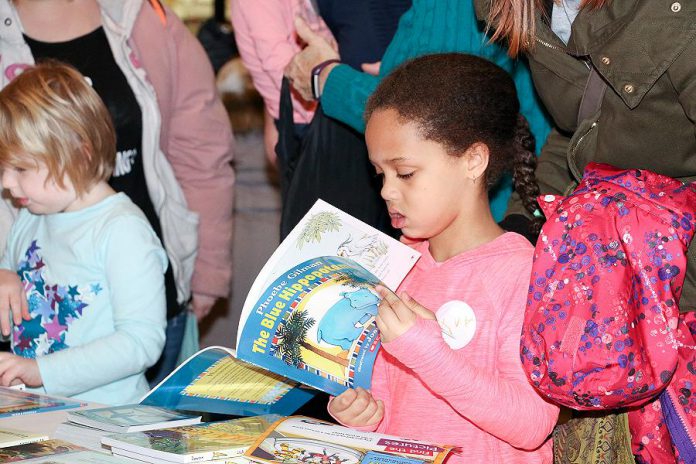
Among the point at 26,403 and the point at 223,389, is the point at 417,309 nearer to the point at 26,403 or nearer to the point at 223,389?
the point at 223,389

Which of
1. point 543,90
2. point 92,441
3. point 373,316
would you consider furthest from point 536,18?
point 92,441

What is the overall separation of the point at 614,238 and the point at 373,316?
0.44 meters

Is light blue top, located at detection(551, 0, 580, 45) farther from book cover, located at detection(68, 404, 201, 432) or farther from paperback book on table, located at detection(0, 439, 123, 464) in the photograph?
paperback book on table, located at detection(0, 439, 123, 464)

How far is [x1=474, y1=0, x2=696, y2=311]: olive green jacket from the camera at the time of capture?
156cm

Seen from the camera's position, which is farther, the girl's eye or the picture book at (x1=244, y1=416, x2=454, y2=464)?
the girl's eye

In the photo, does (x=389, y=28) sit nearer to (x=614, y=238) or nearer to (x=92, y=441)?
(x=614, y=238)

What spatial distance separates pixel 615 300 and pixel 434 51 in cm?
80

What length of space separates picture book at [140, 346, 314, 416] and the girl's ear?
567 millimetres

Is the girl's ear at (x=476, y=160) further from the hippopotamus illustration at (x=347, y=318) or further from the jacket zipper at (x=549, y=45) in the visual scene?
the hippopotamus illustration at (x=347, y=318)

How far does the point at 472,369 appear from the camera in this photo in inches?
63.4

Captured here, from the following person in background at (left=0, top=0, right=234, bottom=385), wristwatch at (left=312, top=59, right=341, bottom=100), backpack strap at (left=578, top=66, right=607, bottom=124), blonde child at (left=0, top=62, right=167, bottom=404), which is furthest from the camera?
person in background at (left=0, top=0, right=234, bottom=385)

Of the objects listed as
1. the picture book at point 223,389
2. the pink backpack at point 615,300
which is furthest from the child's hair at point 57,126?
the pink backpack at point 615,300

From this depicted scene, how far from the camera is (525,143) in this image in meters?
1.93

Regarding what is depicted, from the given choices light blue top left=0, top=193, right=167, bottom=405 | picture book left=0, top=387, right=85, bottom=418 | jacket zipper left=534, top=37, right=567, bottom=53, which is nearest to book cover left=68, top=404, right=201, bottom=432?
picture book left=0, top=387, right=85, bottom=418
